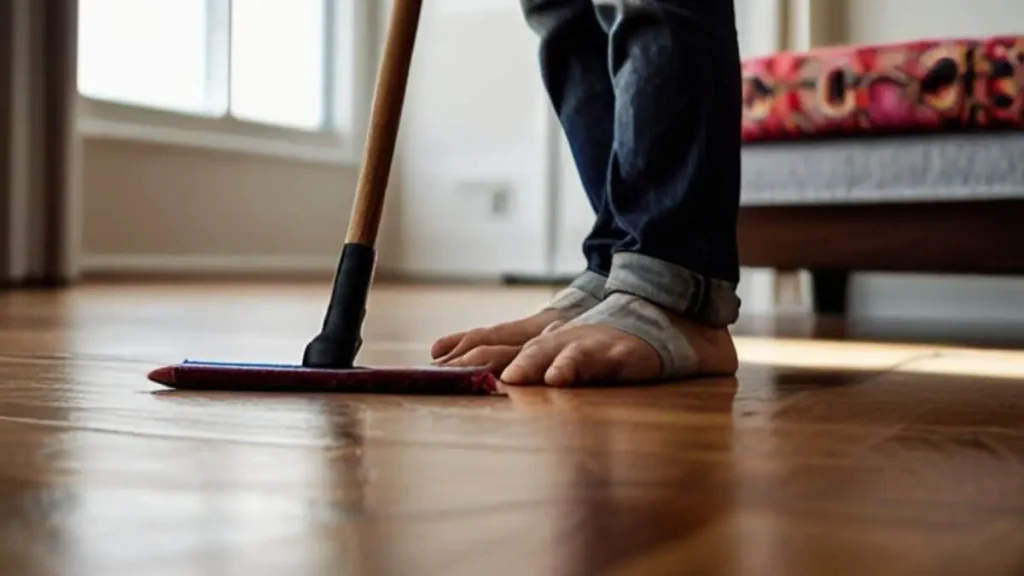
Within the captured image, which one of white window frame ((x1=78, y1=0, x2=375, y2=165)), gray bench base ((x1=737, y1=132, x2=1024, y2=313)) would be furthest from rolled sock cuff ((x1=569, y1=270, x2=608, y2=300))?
white window frame ((x1=78, y1=0, x2=375, y2=165))

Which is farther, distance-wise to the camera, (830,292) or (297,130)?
(297,130)

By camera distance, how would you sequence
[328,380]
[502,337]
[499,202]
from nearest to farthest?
[328,380]
[502,337]
[499,202]

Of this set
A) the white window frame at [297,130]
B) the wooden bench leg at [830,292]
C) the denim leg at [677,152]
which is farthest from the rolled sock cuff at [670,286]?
the white window frame at [297,130]

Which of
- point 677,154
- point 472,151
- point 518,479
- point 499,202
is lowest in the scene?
point 518,479

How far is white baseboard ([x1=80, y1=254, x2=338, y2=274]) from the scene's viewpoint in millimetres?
3396

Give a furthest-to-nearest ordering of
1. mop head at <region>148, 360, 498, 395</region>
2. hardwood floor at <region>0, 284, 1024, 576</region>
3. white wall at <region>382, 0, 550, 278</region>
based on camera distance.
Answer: white wall at <region>382, 0, 550, 278</region> < mop head at <region>148, 360, 498, 395</region> < hardwood floor at <region>0, 284, 1024, 576</region>

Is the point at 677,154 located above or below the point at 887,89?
below

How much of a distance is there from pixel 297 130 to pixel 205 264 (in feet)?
1.89

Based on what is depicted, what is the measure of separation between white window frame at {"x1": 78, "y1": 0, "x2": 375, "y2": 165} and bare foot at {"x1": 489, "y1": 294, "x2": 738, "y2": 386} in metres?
2.60

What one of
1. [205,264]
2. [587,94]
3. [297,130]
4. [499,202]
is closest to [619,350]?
[587,94]

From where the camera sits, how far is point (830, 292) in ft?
8.32

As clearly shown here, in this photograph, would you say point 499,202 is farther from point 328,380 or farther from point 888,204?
point 328,380

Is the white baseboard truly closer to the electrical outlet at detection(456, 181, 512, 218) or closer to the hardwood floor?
the electrical outlet at detection(456, 181, 512, 218)

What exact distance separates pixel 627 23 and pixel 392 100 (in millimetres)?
201
